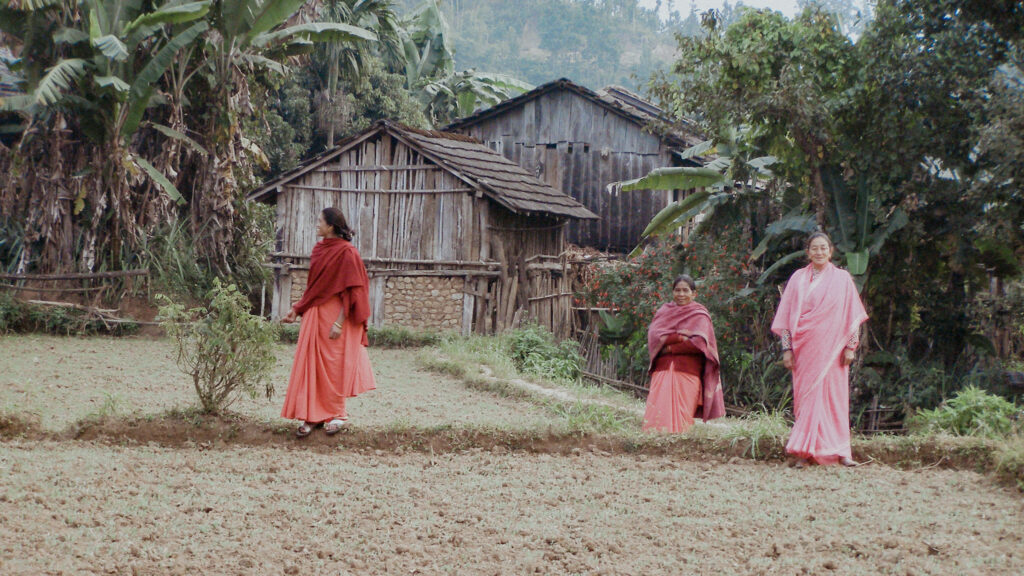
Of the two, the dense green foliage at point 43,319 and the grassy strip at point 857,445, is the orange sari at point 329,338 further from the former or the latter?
the dense green foliage at point 43,319

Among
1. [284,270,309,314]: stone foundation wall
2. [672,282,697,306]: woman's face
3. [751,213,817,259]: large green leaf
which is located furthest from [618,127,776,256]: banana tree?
[284,270,309,314]: stone foundation wall

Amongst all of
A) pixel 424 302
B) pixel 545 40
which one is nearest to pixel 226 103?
pixel 424 302

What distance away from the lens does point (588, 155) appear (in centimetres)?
2261

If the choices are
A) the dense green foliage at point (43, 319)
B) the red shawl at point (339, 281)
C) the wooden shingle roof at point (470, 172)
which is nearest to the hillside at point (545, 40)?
the wooden shingle roof at point (470, 172)

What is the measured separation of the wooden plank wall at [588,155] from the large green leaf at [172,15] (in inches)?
423

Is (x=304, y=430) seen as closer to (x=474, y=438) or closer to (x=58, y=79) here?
(x=474, y=438)

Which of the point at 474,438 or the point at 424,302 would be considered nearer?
the point at 474,438

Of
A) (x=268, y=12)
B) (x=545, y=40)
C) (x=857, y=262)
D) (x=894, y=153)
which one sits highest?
(x=545, y=40)

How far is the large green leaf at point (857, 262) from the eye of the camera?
10.9 meters

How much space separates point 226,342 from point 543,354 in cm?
800

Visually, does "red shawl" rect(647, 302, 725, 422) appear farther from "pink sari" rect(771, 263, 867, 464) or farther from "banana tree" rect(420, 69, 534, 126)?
"banana tree" rect(420, 69, 534, 126)

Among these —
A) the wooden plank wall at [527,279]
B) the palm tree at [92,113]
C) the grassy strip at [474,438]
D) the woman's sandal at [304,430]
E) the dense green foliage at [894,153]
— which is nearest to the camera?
the grassy strip at [474,438]

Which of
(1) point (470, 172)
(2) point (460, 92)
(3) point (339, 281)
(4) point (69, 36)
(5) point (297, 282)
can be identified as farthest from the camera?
(2) point (460, 92)

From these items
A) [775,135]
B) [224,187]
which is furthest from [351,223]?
[775,135]
